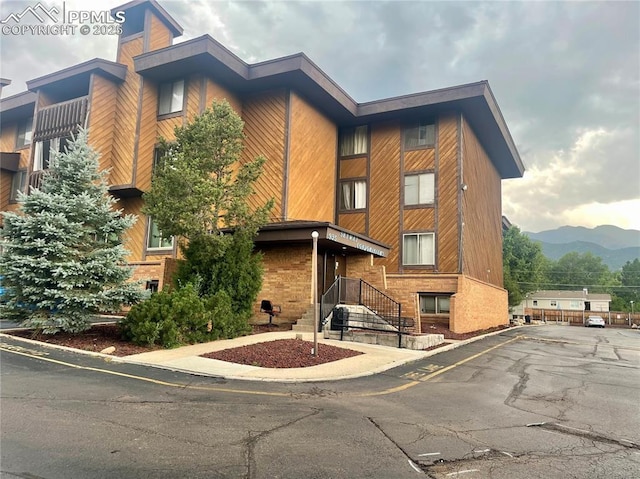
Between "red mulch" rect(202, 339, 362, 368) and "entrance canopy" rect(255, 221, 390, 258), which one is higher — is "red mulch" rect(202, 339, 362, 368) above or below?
below

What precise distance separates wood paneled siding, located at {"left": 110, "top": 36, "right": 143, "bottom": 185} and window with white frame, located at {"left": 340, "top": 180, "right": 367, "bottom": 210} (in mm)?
11420

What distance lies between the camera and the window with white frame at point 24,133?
92.9 feet

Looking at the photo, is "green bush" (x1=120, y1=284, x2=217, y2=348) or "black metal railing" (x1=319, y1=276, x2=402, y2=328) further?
"black metal railing" (x1=319, y1=276, x2=402, y2=328)

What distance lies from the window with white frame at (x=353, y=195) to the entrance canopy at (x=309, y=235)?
6.58 m

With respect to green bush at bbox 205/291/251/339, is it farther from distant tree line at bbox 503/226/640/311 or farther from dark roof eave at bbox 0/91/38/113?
distant tree line at bbox 503/226/640/311

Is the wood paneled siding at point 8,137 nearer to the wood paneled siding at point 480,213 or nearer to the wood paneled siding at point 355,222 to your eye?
the wood paneled siding at point 355,222

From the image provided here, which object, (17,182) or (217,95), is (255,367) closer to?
(217,95)

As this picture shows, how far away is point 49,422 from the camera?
5.36 m

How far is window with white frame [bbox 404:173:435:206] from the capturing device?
24125 mm

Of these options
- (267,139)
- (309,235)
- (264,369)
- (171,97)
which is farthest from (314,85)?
(264,369)

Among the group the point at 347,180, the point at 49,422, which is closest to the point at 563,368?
the point at 49,422

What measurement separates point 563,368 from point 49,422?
39.3 feet

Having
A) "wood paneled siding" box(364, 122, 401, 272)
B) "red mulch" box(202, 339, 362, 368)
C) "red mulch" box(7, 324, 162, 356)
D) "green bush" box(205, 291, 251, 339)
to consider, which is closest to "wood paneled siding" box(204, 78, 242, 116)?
"wood paneled siding" box(364, 122, 401, 272)

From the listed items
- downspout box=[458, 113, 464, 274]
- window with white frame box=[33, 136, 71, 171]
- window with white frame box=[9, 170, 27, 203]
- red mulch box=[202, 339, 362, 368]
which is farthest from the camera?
window with white frame box=[9, 170, 27, 203]
